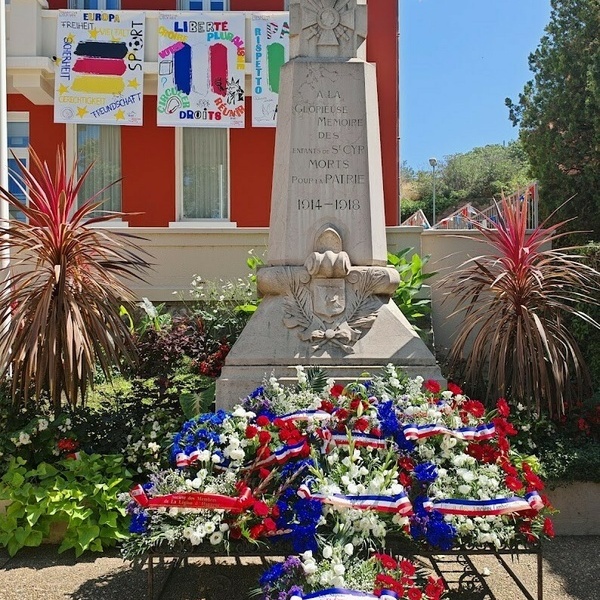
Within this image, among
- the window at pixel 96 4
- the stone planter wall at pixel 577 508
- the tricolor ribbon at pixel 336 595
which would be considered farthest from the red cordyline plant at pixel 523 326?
the window at pixel 96 4

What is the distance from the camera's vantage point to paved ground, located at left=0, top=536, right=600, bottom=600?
161 inches

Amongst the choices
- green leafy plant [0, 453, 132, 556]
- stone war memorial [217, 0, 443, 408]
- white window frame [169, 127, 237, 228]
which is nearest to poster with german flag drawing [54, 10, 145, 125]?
white window frame [169, 127, 237, 228]

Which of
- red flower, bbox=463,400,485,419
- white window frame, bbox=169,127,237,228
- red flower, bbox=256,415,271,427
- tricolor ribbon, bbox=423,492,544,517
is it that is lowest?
tricolor ribbon, bbox=423,492,544,517

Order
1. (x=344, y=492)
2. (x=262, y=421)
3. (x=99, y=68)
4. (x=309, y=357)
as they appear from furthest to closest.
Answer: (x=99, y=68), (x=309, y=357), (x=262, y=421), (x=344, y=492)

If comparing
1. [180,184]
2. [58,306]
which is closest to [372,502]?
[58,306]

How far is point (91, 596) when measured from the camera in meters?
4.07

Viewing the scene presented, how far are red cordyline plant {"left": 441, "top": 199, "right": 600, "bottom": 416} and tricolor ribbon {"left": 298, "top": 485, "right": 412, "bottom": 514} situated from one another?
2.34 m

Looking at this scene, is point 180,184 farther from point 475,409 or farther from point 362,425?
point 362,425

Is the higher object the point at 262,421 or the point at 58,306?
the point at 58,306

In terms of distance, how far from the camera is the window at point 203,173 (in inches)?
578

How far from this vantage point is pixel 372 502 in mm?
3463

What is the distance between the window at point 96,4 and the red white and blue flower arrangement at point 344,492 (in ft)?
42.0

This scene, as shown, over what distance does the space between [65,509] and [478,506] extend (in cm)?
270

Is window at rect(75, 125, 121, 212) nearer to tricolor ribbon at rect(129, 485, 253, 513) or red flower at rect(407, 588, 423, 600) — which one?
tricolor ribbon at rect(129, 485, 253, 513)
